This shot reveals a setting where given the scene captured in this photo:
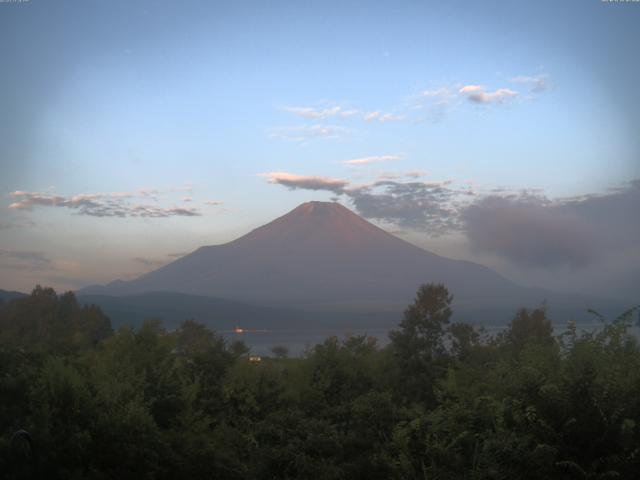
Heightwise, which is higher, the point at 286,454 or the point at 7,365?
the point at 7,365

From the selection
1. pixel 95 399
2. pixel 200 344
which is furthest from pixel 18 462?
pixel 200 344

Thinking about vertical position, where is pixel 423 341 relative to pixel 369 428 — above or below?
below

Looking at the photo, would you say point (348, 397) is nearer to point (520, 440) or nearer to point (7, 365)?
point (7, 365)

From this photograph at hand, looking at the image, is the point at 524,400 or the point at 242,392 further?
the point at 242,392

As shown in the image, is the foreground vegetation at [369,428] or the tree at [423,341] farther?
the tree at [423,341]

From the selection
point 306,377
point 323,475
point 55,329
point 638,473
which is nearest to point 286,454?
point 323,475

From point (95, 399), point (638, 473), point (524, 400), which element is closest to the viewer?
point (638, 473)

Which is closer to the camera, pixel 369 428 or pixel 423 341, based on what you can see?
pixel 369 428

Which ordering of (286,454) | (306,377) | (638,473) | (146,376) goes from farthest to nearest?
(306,377) < (146,376) < (286,454) < (638,473)

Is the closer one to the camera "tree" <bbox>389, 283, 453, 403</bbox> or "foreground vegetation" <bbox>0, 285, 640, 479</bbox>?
"foreground vegetation" <bbox>0, 285, 640, 479</bbox>
